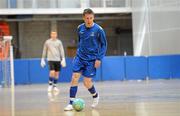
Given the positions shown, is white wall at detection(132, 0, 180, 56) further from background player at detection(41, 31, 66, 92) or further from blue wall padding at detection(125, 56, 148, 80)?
background player at detection(41, 31, 66, 92)

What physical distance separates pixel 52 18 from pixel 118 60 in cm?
1292

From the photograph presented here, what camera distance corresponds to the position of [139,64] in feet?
99.8

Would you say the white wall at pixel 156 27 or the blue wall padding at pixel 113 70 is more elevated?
the white wall at pixel 156 27

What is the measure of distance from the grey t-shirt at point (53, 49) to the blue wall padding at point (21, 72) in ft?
34.1

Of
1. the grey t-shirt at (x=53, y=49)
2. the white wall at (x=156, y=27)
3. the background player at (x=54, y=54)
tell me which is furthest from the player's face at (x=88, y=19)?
the white wall at (x=156, y=27)

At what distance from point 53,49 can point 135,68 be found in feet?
36.1

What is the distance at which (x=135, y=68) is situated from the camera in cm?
3036

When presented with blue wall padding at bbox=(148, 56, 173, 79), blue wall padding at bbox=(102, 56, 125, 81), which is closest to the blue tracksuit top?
blue wall padding at bbox=(148, 56, 173, 79)

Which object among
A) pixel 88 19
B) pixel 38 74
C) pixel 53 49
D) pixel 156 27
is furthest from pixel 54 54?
pixel 156 27

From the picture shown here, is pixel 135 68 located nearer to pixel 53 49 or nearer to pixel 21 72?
pixel 21 72

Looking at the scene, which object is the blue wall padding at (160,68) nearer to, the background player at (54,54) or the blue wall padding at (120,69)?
the blue wall padding at (120,69)

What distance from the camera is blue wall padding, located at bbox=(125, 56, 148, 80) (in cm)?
3016

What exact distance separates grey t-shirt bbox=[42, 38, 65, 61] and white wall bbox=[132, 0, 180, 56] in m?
14.5

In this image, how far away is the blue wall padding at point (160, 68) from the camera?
2984 centimetres
